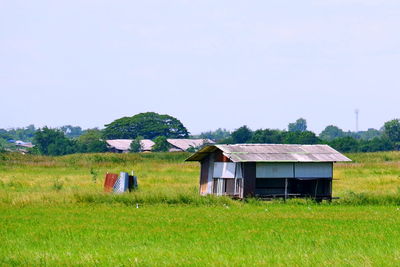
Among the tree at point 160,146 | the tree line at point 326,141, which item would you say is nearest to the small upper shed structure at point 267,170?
the tree line at point 326,141

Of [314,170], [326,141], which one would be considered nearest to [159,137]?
[326,141]

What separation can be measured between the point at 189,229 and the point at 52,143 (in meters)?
81.5

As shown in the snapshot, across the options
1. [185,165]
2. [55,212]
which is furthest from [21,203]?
[185,165]

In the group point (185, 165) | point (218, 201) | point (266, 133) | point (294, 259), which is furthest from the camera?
point (266, 133)

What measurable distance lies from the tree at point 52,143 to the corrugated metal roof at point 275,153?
67.0m

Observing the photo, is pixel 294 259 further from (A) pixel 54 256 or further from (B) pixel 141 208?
(B) pixel 141 208

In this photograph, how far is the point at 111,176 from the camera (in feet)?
105

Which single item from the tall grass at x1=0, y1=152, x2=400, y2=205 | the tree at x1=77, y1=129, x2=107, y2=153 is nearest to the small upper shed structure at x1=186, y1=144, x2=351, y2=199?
the tall grass at x1=0, y1=152, x2=400, y2=205

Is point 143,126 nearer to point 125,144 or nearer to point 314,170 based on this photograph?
point 125,144

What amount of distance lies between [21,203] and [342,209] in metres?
11.0

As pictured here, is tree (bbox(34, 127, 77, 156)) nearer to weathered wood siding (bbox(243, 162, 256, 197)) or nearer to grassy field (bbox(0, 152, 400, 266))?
grassy field (bbox(0, 152, 400, 266))

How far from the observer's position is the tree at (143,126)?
111312mm

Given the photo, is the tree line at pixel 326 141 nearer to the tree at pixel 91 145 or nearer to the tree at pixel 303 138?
the tree at pixel 303 138

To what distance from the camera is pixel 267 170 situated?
30859 millimetres
